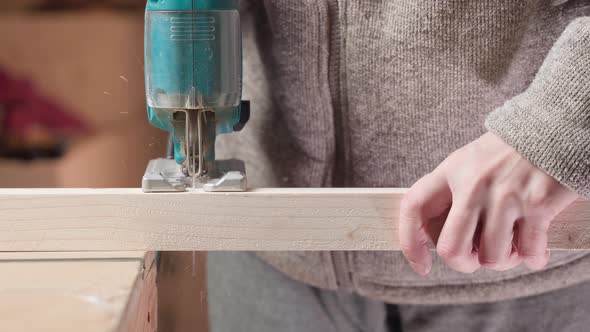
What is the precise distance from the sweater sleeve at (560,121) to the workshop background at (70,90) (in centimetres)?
98

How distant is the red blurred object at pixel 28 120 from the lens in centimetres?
147

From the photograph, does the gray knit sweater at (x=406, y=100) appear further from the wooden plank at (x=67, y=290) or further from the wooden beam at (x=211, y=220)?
the wooden plank at (x=67, y=290)

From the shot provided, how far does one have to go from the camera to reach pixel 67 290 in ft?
1.72

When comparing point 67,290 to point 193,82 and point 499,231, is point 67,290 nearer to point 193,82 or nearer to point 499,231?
point 193,82

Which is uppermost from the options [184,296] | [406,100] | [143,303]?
[406,100]

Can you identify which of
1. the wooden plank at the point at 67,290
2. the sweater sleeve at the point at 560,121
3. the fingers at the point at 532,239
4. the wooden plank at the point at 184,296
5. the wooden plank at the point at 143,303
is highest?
the sweater sleeve at the point at 560,121

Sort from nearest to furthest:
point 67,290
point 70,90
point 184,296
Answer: point 67,290
point 184,296
point 70,90

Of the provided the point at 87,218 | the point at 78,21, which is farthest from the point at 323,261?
the point at 78,21

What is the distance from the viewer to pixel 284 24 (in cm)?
71

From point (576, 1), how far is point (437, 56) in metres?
0.13

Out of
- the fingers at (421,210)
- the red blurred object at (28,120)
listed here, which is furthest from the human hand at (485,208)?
the red blurred object at (28,120)

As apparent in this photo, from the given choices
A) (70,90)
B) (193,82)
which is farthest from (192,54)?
(70,90)

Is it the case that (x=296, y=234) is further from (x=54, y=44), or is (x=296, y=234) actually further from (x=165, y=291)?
(x=54, y=44)

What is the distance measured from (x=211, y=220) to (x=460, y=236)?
0.71ft
